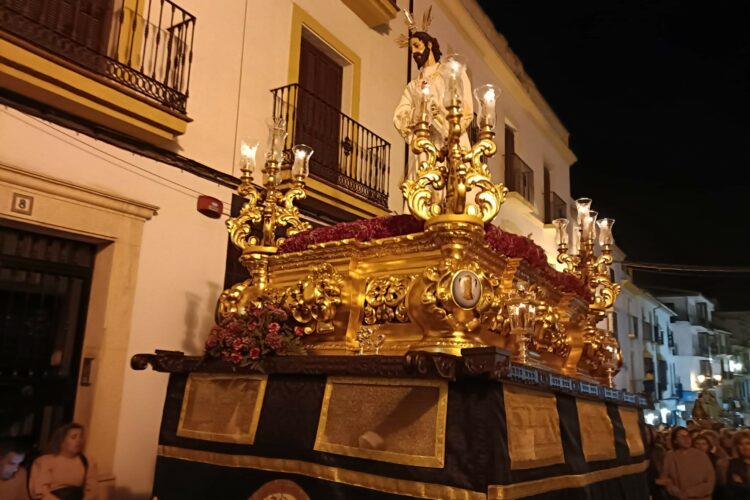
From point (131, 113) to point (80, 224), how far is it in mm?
909

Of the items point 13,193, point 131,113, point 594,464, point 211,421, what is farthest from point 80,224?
point 594,464

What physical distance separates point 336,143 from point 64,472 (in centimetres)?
455

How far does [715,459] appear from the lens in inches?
215

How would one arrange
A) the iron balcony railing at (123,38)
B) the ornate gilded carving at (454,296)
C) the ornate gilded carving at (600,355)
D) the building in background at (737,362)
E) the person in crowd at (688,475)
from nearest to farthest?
the ornate gilded carving at (454,296), the ornate gilded carving at (600,355), the iron balcony railing at (123,38), the person in crowd at (688,475), the building in background at (737,362)

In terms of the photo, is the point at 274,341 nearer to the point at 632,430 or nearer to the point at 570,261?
the point at 570,261

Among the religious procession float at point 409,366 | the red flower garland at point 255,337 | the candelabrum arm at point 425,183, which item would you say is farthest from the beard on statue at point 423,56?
the red flower garland at point 255,337

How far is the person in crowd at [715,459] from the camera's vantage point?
17.2 ft

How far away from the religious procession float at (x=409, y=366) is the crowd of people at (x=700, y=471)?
1.61 m

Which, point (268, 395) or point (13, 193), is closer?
point (268, 395)

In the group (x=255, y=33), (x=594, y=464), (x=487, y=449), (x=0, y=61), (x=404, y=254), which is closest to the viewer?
(x=487, y=449)

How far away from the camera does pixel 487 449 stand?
2.41 meters

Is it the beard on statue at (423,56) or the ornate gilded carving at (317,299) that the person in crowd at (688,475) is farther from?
the beard on statue at (423,56)

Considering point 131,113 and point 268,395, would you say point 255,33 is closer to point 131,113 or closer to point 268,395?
point 131,113

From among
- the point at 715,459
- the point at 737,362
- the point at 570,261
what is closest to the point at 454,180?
the point at 570,261
